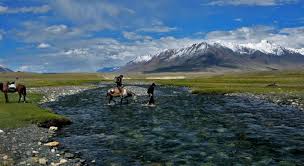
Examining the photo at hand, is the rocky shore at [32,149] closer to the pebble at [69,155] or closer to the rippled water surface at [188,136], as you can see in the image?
the pebble at [69,155]

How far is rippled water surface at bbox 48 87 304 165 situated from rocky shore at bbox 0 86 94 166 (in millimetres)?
1101

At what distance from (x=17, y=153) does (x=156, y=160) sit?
8327 millimetres

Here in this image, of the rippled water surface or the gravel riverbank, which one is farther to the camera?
the rippled water surface

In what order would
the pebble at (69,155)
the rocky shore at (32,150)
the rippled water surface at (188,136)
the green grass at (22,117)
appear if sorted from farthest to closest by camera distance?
the green grass at (22,117) < the pebble at (69,155) < the rippled water surface at (188,136) < the rocky shore at (32,150)

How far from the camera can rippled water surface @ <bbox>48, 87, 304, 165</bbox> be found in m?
23.9

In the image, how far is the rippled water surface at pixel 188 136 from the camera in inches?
941

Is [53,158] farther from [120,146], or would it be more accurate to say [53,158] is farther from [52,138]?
[52,138]

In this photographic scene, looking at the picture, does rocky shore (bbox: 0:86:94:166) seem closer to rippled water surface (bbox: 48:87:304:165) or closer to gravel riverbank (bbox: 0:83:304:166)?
gravel riverbank (bbox: 0:83:304:166)

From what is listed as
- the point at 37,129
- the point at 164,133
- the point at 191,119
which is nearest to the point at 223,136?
the point at 164,133

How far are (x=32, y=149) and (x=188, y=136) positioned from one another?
11320 mm

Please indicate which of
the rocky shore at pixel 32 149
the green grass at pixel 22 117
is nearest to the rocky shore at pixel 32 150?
the rocky shore at pixel 32 149

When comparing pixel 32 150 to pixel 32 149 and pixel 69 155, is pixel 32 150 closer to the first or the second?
pixel 32 149

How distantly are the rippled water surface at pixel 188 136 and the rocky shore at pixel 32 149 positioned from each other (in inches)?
43.3

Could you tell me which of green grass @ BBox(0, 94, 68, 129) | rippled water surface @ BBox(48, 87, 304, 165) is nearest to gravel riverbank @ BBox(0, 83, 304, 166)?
rippled water surface @ BBox(48, 87, 304, 165)
